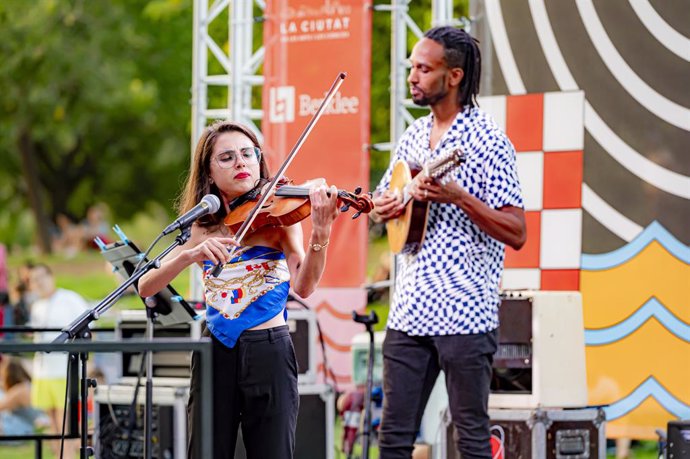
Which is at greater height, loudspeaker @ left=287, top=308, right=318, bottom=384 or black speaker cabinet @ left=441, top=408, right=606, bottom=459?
loudspeaker @ left=287, top=308, right=318, bottom=384

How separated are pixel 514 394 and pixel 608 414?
0.71m

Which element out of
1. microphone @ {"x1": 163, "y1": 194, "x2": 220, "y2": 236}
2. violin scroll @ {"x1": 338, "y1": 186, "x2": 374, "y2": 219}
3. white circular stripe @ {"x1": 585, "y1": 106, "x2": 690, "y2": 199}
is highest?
white circular stripe @ {"x1": 585, "y1": 106, "x2": 690, "y2": 199}

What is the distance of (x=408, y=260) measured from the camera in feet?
13.8

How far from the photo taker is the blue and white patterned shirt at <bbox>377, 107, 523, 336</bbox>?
13.2ft

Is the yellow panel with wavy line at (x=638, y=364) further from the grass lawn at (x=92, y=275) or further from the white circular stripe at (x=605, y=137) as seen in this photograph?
the grass lawn at (x=92, y=275)

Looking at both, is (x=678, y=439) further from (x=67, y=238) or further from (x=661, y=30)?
(x=67, y=238)

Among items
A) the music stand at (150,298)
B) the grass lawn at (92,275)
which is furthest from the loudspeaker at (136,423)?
the grass lawn at (92,275)

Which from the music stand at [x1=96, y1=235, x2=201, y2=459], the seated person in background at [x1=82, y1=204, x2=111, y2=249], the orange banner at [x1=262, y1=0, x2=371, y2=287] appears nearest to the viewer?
the music stand at [x1=96, y1=235, x2=201, y2=459]

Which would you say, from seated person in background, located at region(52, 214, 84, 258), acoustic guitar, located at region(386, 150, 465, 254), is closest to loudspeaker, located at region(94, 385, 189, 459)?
acoustic guitar, located at region(386, 150, 465, 254)

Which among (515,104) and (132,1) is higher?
(132,1)

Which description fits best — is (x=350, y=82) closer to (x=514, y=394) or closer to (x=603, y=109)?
(x=603, y=109)

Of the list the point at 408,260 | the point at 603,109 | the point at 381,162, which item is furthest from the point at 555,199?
the point at 381,162

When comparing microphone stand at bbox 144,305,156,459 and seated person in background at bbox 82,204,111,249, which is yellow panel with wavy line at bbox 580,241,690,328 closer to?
microphone stand at bbox 144,305,156,459

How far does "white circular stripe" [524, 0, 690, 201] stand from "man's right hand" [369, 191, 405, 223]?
141 centimetres
